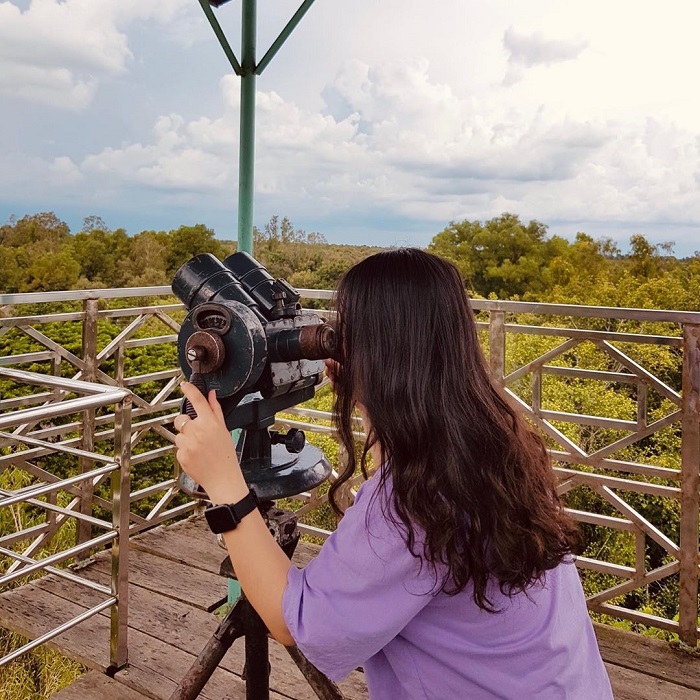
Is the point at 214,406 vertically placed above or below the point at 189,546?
above

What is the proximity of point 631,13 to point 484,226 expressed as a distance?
28.4 ft

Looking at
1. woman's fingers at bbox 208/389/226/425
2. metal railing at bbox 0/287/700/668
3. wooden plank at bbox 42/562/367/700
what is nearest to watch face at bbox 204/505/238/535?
woman's fingers at bbox 208/389/226/425

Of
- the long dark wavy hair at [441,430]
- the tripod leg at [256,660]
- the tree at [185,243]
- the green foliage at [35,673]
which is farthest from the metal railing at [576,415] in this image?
the tree at [185,243]

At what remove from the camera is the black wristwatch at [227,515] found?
84 centimetres

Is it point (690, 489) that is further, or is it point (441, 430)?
point (690, 489)

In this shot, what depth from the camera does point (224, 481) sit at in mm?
856

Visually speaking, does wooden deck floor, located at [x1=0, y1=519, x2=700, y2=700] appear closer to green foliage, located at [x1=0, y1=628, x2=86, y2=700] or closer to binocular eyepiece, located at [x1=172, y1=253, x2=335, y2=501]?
green foliage, located at [x1=0, y1=628, x2=86, y2=700]

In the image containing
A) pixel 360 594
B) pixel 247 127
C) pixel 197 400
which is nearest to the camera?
pixel 360 594

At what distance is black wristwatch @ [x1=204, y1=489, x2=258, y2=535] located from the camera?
2.74 ft

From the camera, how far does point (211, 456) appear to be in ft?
2.83

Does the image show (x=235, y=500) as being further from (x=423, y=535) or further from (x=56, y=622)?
(x=56, y=622)

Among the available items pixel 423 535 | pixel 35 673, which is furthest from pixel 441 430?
pixel 35 673

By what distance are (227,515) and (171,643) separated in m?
1.78

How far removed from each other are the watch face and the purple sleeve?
4.8 inches
